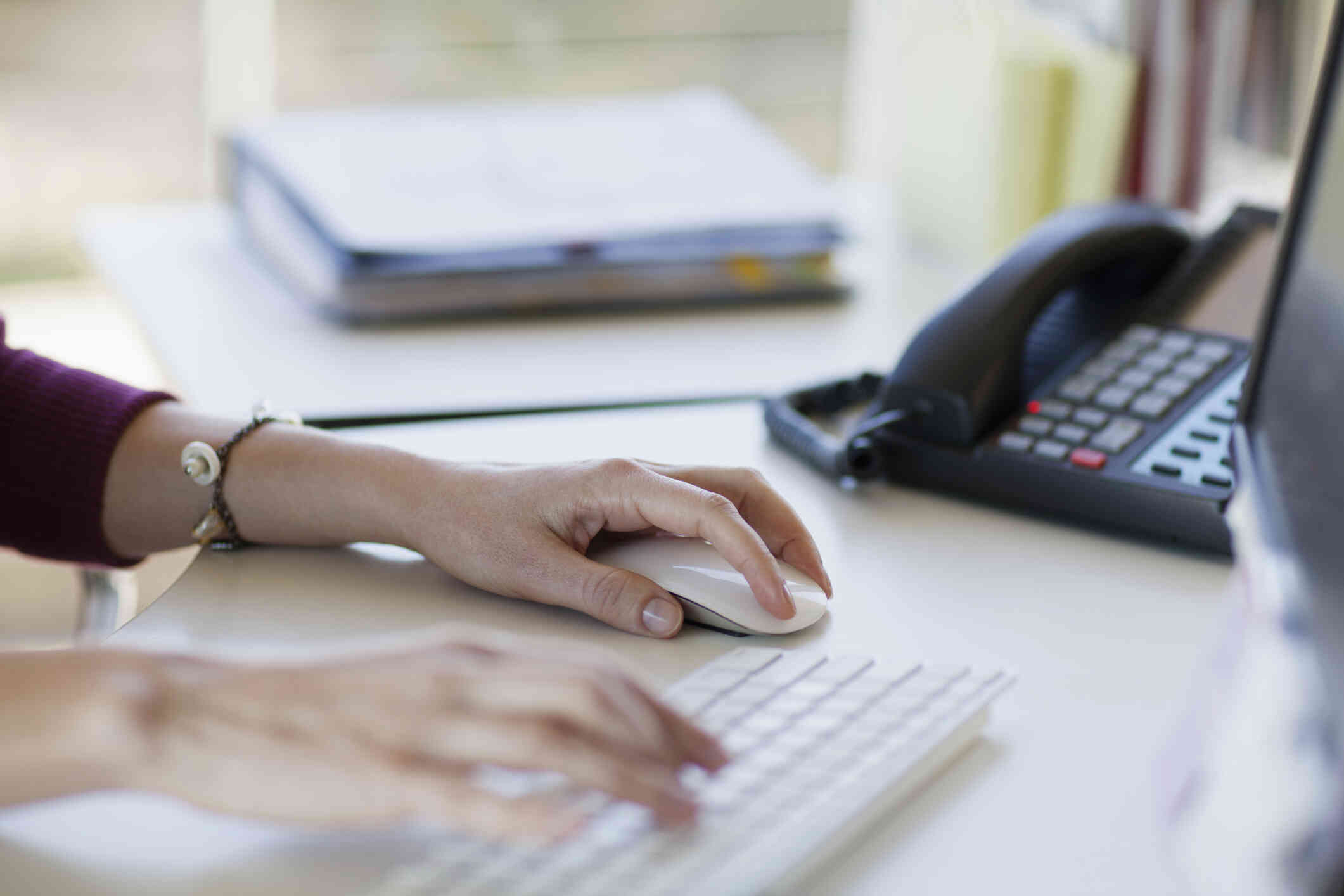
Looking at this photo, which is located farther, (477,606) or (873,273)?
(873,273)

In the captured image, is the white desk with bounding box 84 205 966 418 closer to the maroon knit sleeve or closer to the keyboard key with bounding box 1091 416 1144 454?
the maroon knit sleeve

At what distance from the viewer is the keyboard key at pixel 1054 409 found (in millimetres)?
800

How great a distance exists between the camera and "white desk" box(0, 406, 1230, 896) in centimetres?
48

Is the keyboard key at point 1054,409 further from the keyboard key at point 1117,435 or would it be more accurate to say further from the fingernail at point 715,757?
the fingernail at point 715,757

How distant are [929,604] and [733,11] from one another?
257 centimetres

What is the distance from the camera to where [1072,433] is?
783mm

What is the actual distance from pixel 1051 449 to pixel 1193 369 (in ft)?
0.38

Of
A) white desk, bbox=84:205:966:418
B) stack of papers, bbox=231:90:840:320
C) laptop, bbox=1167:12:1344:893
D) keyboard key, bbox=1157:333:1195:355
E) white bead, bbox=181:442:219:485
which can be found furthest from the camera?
stack of papers, bbox=231:90:840:320

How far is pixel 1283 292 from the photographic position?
0.58 meters

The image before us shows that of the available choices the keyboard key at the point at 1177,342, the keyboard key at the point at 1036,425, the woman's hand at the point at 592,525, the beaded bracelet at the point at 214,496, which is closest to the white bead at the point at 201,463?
the beaded bracelet at the point at 214,496

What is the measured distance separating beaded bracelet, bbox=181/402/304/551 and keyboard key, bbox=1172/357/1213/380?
0.53 meters

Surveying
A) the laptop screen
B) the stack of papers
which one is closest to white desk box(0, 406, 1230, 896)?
the laptop screen

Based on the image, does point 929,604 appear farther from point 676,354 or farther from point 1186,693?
point 676,354

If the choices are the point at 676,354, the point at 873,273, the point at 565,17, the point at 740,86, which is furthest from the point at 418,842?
the point at 740,86
